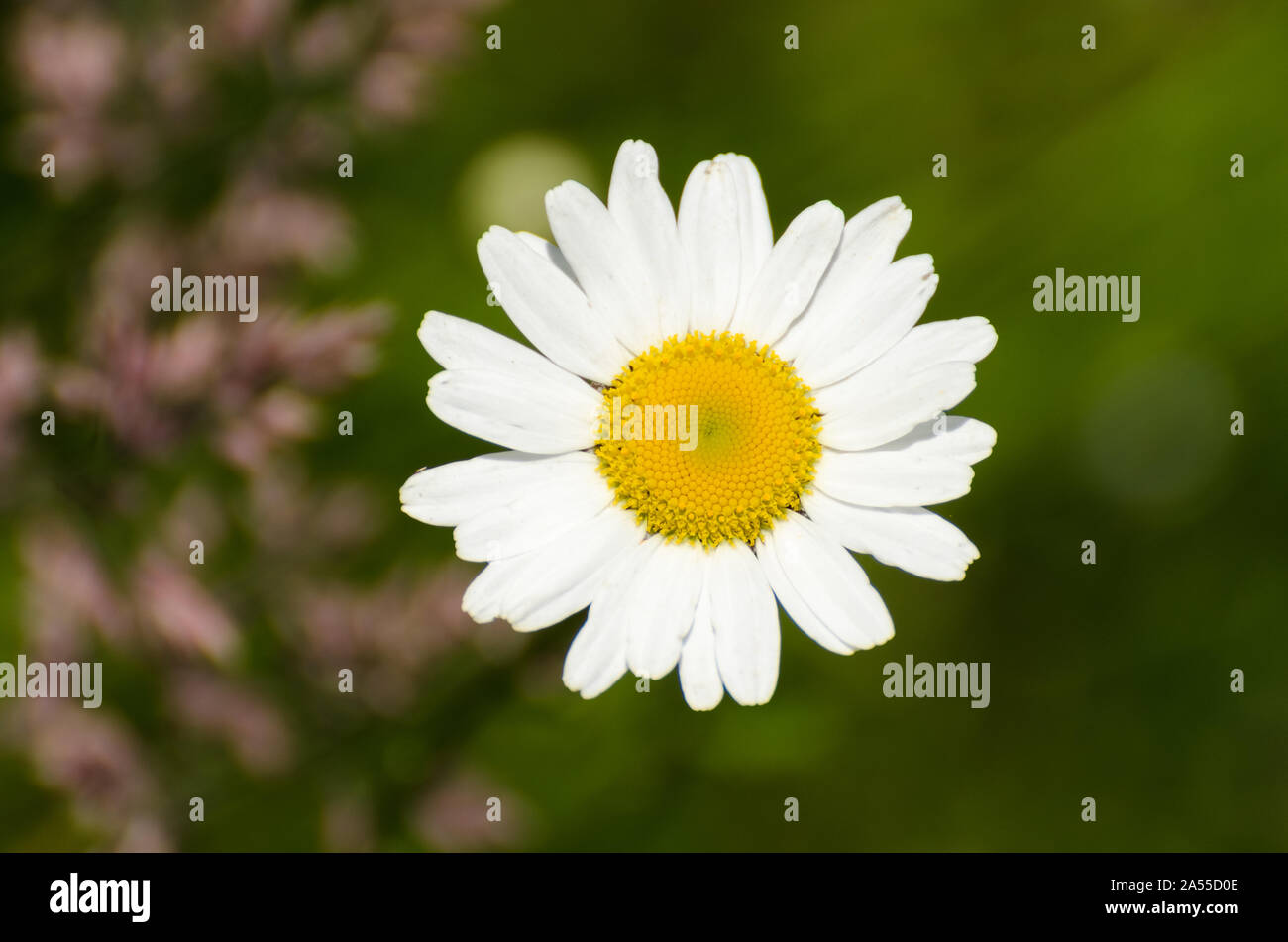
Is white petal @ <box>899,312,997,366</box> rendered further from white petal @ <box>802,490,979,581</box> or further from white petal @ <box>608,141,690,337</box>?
white petal @ <box>608,141,690,337</box>

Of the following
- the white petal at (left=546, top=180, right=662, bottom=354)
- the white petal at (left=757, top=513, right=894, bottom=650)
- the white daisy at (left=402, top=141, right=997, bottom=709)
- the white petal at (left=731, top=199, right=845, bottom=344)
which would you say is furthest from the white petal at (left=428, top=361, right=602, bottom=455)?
the white petal at (left=757, top=513, right=894, bottom=650)

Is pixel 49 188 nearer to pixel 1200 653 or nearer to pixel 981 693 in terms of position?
pixel 981 693

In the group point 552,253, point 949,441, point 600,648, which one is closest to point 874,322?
point 949,441

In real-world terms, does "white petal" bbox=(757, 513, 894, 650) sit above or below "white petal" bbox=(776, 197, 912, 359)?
below

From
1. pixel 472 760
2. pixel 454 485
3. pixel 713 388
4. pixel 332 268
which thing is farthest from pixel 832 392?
pixel 472 760

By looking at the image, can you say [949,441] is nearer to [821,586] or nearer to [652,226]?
[821,586]

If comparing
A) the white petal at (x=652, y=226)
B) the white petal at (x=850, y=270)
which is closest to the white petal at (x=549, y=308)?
the white petal at (x=652, y=226)
